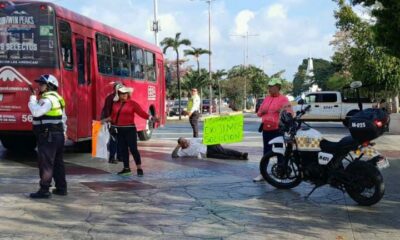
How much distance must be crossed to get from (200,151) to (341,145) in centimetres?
557

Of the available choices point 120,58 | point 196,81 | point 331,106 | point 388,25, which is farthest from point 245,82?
point 388,25

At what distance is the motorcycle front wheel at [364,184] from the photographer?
7.60 metres

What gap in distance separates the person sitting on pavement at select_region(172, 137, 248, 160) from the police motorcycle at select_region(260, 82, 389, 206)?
12.7 ft

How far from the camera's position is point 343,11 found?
83.1 feet

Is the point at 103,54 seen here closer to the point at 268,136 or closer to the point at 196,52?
the point at 268,136

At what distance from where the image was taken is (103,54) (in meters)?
13.5

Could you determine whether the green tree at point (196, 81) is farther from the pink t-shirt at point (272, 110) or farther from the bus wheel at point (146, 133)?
the pink t-shirt at point (272, 110)

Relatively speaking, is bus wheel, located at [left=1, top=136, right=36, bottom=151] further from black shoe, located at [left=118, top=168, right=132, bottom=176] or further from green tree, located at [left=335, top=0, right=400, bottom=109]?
green tree, located at [left=335, top=0, right=400, bottom=109]

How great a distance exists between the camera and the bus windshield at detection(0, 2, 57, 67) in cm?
1123

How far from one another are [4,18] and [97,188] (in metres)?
4.50

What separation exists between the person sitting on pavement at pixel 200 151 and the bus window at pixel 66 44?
10.5 ft

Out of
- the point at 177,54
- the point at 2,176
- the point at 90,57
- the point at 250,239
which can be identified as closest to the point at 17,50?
the point at 90,57

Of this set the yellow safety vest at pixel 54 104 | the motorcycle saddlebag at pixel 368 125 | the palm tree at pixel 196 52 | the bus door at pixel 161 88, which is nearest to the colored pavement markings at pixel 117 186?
the yellow safety vest at pixel 54 104

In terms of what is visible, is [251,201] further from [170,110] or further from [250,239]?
[170,110]
